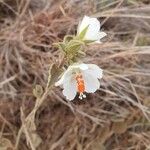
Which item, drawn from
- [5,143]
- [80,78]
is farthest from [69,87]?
[5,143]

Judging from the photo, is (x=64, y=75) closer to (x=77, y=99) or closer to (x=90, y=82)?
(x=90, y=82)

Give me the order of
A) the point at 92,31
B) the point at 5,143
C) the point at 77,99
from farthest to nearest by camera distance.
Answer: the point at 77,99 → the point at 5,143 → the point at 92,31

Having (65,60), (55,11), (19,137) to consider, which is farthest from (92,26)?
(55,11)

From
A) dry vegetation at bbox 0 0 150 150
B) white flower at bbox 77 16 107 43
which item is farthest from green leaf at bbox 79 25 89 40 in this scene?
dry vegetation at bbox 0 0 150 150

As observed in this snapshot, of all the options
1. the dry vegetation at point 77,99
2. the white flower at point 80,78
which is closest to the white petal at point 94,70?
the white flower at point 80,78

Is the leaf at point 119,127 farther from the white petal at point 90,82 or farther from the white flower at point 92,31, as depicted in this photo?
the white flower at point 92,31

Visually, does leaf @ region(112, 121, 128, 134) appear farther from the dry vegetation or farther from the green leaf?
the green leaf

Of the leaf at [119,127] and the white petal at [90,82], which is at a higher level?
the white petal at [90,82]
